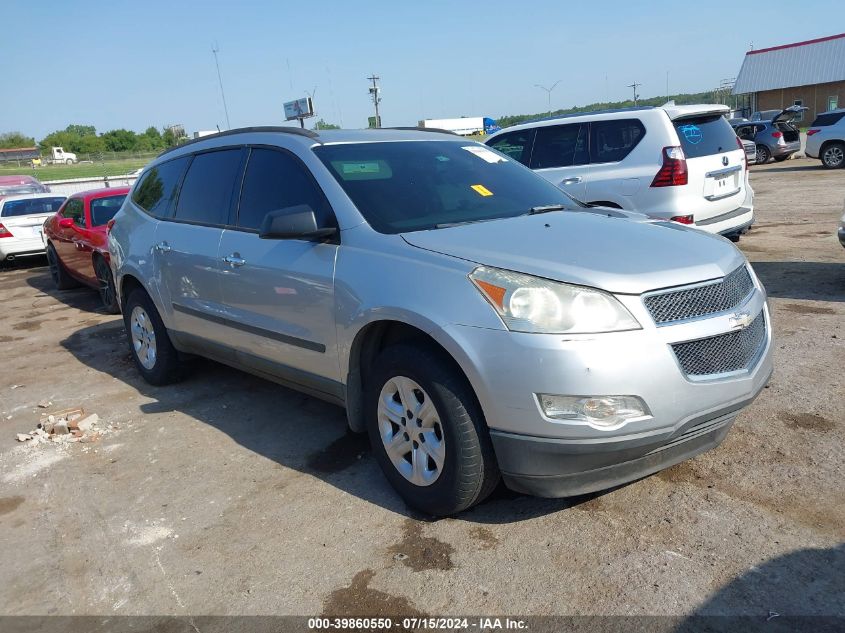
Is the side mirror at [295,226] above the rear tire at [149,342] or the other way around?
above

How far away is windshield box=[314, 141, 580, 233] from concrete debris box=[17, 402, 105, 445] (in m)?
2.55

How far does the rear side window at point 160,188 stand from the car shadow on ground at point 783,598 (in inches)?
173

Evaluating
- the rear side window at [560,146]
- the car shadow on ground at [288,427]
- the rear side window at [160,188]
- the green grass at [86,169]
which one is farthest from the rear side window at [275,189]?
the green grass at [86,169]

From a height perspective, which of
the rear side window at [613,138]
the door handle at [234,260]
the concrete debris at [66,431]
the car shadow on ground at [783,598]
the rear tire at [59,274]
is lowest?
the car shadow on ground at [783,598]

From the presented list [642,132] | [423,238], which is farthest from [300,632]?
[642,132]

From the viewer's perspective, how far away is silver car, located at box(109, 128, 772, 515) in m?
2.81

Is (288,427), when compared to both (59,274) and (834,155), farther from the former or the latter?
(834,155)

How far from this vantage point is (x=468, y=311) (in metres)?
2.97

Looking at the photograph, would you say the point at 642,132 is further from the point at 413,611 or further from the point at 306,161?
the point at 413,611

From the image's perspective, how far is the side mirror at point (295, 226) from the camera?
3.59m

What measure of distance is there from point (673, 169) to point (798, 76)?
47326 millimetres

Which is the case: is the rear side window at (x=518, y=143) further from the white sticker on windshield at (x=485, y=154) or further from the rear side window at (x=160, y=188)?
the rear side window at (x=160, y=188)

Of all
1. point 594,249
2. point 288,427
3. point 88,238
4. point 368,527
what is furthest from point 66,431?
point 88,238

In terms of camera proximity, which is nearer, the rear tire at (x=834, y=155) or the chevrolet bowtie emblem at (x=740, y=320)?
the chevrolet bowtie emblem at (x=740, y=320)
